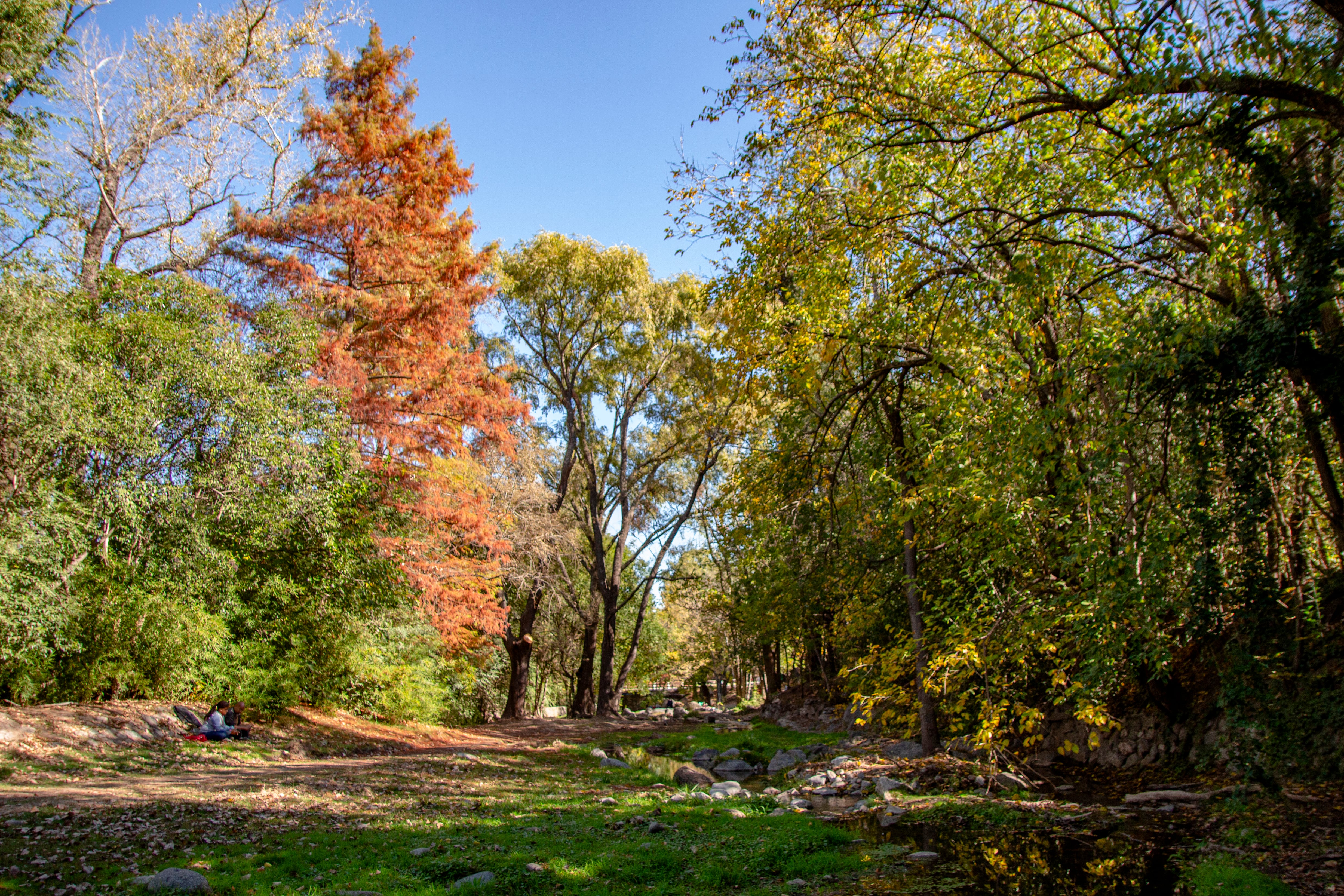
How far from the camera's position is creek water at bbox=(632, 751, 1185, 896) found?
5891 millimetres

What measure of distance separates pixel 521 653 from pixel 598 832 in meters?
20.3

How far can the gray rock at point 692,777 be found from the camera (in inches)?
525

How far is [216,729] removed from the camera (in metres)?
12.6

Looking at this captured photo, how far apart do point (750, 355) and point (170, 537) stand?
33.6ft

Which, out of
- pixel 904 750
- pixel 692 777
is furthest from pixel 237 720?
pixel 904 750

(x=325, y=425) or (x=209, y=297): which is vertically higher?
(x=209, y=297)

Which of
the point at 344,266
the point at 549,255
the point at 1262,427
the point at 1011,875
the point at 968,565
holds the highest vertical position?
the point at 549,255

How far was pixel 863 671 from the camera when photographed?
47.3ft

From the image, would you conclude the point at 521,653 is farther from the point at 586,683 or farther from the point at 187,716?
the point at 187,716

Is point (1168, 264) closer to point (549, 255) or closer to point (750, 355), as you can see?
point (750, 355)

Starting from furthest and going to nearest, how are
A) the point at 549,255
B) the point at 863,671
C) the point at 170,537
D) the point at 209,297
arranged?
the point at 549,255, the point at 863,671, the point at 209,297, the point at 170,537

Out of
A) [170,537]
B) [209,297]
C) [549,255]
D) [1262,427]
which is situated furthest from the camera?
[549,255]

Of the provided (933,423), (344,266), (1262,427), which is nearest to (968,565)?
(933,423)

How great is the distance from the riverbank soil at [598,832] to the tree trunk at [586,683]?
16033mm
